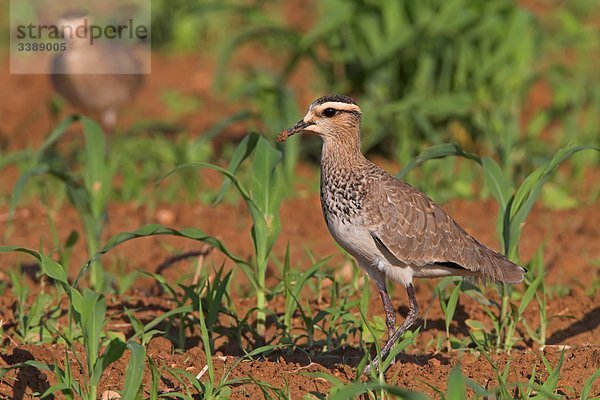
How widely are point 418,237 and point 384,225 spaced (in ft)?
0.64

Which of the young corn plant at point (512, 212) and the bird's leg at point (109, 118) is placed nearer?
the young corn plant at point (512, 212)

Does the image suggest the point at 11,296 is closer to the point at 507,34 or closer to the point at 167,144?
the point at 167,144

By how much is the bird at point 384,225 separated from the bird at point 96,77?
212 inches

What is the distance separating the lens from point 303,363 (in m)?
5.52

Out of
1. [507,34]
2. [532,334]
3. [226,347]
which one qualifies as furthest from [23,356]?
[507,34]

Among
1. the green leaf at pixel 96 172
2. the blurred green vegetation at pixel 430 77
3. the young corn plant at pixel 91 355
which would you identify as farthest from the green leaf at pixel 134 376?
the blurred green vegetation at pixel 430 77

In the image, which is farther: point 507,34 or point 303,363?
point 507,34

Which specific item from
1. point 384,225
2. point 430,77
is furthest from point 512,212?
point 430,77

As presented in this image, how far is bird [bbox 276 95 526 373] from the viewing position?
5371 millimetres

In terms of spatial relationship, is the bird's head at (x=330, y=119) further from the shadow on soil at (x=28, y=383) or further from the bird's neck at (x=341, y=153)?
the shadow on soil at (x=28, y=383)

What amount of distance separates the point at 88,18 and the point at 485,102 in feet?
14.4

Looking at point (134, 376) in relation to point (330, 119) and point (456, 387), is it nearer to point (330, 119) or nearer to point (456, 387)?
point (456, 387)

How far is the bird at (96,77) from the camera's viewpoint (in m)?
10.7

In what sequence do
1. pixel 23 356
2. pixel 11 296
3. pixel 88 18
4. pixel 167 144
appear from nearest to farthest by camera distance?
pixel 23 356 < pixel 11 296 < pixel 167 144 < pixel 88 18
